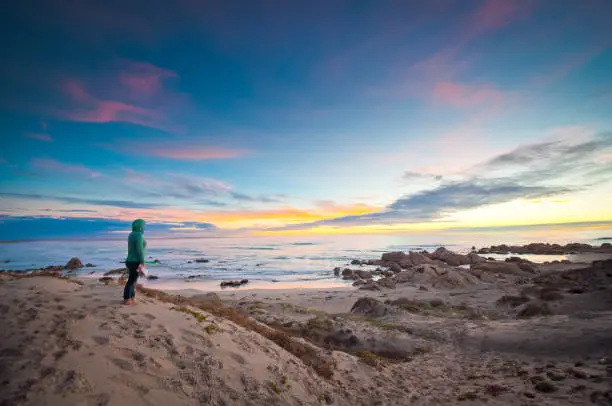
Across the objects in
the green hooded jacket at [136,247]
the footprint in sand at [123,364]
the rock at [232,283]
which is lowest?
the rock at [232,283]

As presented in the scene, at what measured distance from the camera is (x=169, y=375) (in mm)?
5820

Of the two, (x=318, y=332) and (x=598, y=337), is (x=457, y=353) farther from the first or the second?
(x=318, y=332)

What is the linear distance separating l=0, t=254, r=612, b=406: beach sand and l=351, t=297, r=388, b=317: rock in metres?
2.99

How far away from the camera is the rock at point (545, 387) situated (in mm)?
7930

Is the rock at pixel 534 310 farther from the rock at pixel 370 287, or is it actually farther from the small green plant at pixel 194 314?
the small green plant at pixel 194 314

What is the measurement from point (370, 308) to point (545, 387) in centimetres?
1136

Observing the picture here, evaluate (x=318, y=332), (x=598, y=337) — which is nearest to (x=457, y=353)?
(x=598, y=337)

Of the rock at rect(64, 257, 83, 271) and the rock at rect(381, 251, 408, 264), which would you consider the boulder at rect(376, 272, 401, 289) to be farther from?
the rock at rect(64, 257, 83, 271)

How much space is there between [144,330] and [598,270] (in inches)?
1023

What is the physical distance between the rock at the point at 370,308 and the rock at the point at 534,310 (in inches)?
288

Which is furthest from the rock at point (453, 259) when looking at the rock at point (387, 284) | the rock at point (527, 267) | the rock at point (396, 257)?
the rock at point (387, 284)

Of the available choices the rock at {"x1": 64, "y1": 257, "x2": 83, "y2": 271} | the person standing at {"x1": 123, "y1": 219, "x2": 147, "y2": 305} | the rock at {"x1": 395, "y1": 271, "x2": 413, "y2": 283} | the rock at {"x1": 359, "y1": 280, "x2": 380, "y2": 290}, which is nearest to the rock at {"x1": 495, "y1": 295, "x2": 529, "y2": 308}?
the rock at {"x1": 359, "y1": 280, "x2": 380, "y2": 290}

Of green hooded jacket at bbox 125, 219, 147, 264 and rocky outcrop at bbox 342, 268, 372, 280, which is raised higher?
green hooded jacket at bbox 125, 219, 147, 264

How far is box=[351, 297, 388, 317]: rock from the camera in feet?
60.4
